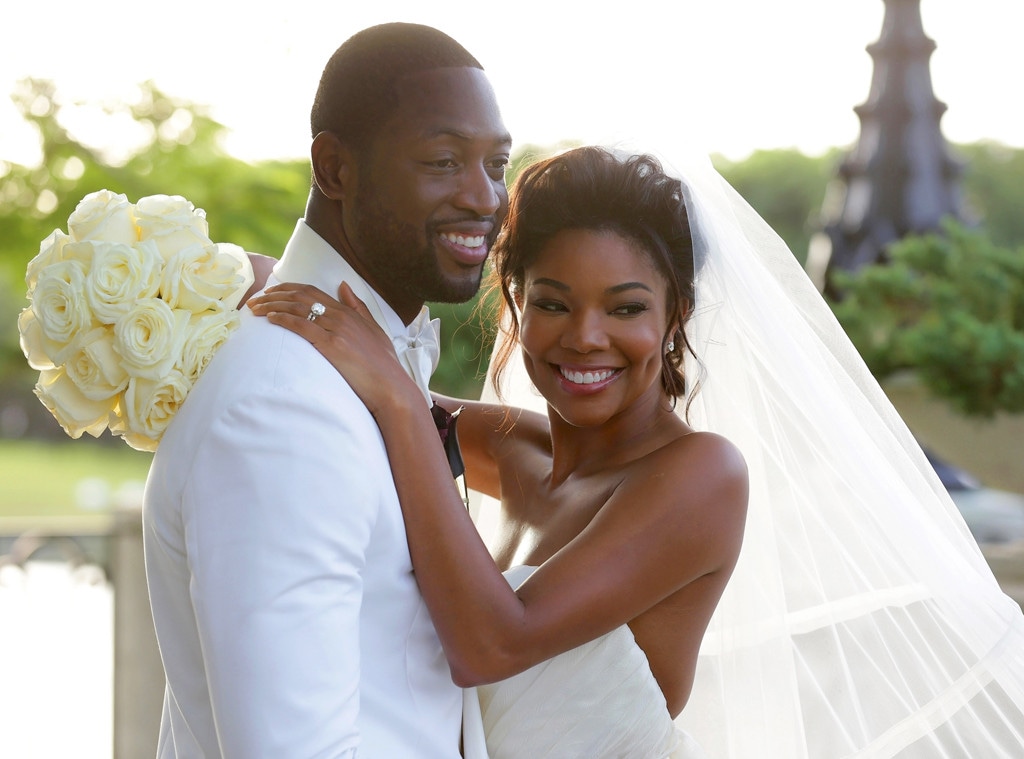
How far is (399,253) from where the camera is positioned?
6.76 feet

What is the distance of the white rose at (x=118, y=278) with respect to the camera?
1860 mm

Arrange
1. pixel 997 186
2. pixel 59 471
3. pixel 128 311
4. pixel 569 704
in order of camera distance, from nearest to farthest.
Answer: pixel 128 311
pixel 569 704
pixel 997 186
pixel 59 471

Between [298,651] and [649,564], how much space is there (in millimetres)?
870

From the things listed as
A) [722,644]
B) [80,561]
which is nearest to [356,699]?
[722,644]

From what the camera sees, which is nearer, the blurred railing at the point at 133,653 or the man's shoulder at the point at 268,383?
the man's shoulder at the point at 268,383

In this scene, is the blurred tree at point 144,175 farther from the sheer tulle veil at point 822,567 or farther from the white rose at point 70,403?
the white rose at point 70,403

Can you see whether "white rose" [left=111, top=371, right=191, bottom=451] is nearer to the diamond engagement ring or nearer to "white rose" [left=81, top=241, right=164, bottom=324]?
"white rose" [left=81, top=241, right=164, bottom=324]

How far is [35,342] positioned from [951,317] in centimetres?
774

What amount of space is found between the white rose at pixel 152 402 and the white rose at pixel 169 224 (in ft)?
0.75

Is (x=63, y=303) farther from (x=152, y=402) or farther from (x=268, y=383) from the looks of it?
(x=268, y=383)

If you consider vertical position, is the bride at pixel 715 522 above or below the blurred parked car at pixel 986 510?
above

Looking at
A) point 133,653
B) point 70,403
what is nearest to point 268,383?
point 70,403

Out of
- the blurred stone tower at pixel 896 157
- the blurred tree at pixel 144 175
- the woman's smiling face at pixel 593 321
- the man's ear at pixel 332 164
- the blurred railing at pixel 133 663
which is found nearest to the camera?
the man's ear at pixel 332 164

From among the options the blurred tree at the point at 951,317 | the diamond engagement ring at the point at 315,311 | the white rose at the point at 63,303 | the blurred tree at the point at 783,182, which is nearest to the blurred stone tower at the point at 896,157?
the blurred tree at the point at 951,317
